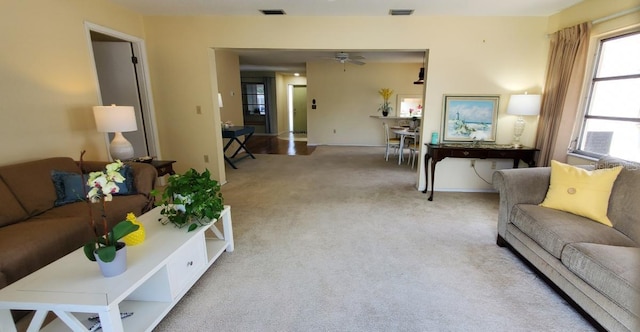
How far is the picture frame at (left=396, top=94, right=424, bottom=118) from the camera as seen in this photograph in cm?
783

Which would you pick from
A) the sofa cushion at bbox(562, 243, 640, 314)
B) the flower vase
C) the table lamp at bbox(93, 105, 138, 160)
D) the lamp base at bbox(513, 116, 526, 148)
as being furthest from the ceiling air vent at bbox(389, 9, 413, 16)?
the flower vase

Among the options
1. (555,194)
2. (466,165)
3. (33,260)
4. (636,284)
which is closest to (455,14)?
(466,165)

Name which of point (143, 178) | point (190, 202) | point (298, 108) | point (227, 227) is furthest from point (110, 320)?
point (298, 108)

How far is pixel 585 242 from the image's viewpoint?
177 centimetres

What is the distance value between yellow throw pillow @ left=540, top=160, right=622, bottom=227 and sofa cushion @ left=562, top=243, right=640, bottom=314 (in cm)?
43

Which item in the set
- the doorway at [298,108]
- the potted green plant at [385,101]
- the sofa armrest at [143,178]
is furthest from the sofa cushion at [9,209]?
the doorway at [298,108]

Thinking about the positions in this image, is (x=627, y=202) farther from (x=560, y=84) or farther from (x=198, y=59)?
(x=198, y=59)

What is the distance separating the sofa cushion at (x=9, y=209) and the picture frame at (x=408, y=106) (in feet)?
24.4

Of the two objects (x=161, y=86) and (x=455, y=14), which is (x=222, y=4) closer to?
(x=161, y=86)

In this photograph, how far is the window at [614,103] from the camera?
8.77 feet

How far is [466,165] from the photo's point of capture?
13.6 ft

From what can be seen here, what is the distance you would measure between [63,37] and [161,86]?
136 cm

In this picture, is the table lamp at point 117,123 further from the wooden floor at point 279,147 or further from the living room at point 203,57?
the wooden floor at point 279,147

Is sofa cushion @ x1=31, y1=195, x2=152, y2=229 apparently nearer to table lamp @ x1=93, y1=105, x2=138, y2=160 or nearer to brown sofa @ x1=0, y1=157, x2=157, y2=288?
brown sofa @ x1=0, y1=157, x2=157, y2=288
